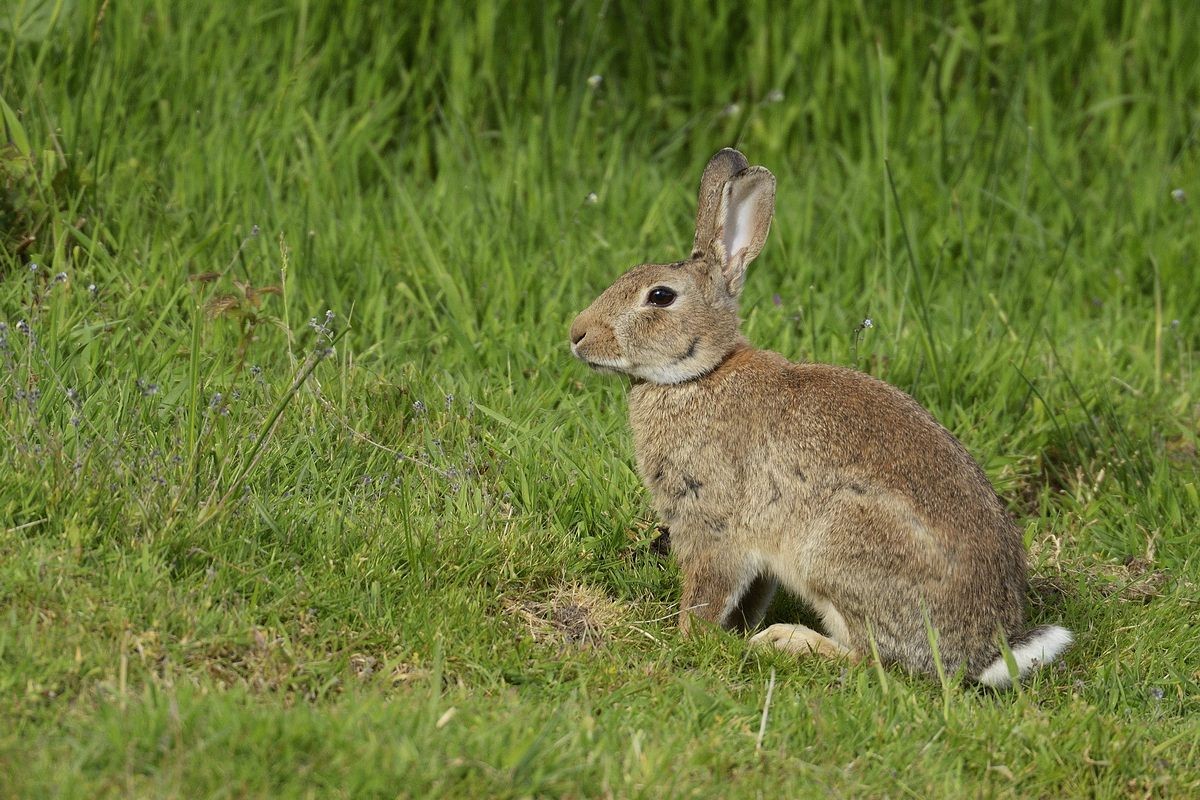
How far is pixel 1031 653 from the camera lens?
4.24 meters

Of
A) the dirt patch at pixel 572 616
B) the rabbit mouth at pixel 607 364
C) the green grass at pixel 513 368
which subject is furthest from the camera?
the rabbit mouth at pixel 607 364

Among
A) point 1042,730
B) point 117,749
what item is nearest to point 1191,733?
point 1042,730

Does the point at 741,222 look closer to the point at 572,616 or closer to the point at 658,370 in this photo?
the point at 658,370

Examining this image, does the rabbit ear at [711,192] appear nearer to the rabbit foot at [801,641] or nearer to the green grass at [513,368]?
the green grass at [513,368]

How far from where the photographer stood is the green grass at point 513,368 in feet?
11.7

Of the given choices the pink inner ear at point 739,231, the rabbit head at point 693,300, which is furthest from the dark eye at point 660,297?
the pink inner ear at point 739,231

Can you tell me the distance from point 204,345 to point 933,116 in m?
3.82

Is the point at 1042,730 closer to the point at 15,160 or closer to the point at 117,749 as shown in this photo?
the point at 117,749

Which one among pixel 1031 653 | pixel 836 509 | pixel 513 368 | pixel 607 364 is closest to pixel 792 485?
pixel 836 509

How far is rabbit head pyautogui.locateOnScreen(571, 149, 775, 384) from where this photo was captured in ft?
15.2

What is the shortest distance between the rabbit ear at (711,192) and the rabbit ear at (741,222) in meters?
0.03

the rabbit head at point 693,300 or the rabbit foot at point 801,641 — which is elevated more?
the rabbit head at point 693,300

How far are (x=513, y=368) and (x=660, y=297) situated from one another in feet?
3.03

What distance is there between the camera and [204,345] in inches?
201
